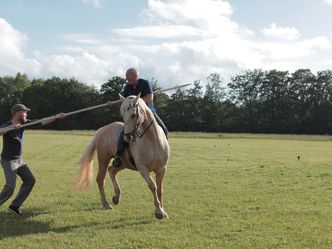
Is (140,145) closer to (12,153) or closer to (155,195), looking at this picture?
(155,195)

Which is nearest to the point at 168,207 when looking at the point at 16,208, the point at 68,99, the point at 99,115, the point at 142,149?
the point at 142,149

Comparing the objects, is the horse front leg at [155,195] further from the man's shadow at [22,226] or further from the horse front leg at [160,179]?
the man's shadow at [22,226]

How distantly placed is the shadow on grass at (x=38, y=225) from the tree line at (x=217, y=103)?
89.7 meters

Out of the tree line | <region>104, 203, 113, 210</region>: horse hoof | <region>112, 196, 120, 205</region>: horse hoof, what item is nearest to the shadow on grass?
<region>104, 203, 113, 210</region>: horse hoof

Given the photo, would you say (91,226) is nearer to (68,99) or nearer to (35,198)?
(35,198)

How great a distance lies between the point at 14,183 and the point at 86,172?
2.40 metres

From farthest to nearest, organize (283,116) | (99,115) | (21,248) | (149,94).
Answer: (283,116), (99,115), (149,94), (21,248)

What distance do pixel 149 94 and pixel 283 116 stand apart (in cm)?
10414

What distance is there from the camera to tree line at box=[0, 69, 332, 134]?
106 metres

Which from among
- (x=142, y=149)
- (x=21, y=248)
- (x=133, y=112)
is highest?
(x=133, y=112)

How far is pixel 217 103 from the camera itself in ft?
376

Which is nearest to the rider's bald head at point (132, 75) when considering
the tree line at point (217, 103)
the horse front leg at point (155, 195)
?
the horse front leg at point (155, 195)

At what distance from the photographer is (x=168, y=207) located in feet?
37.7

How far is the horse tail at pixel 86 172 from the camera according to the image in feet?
41.0
